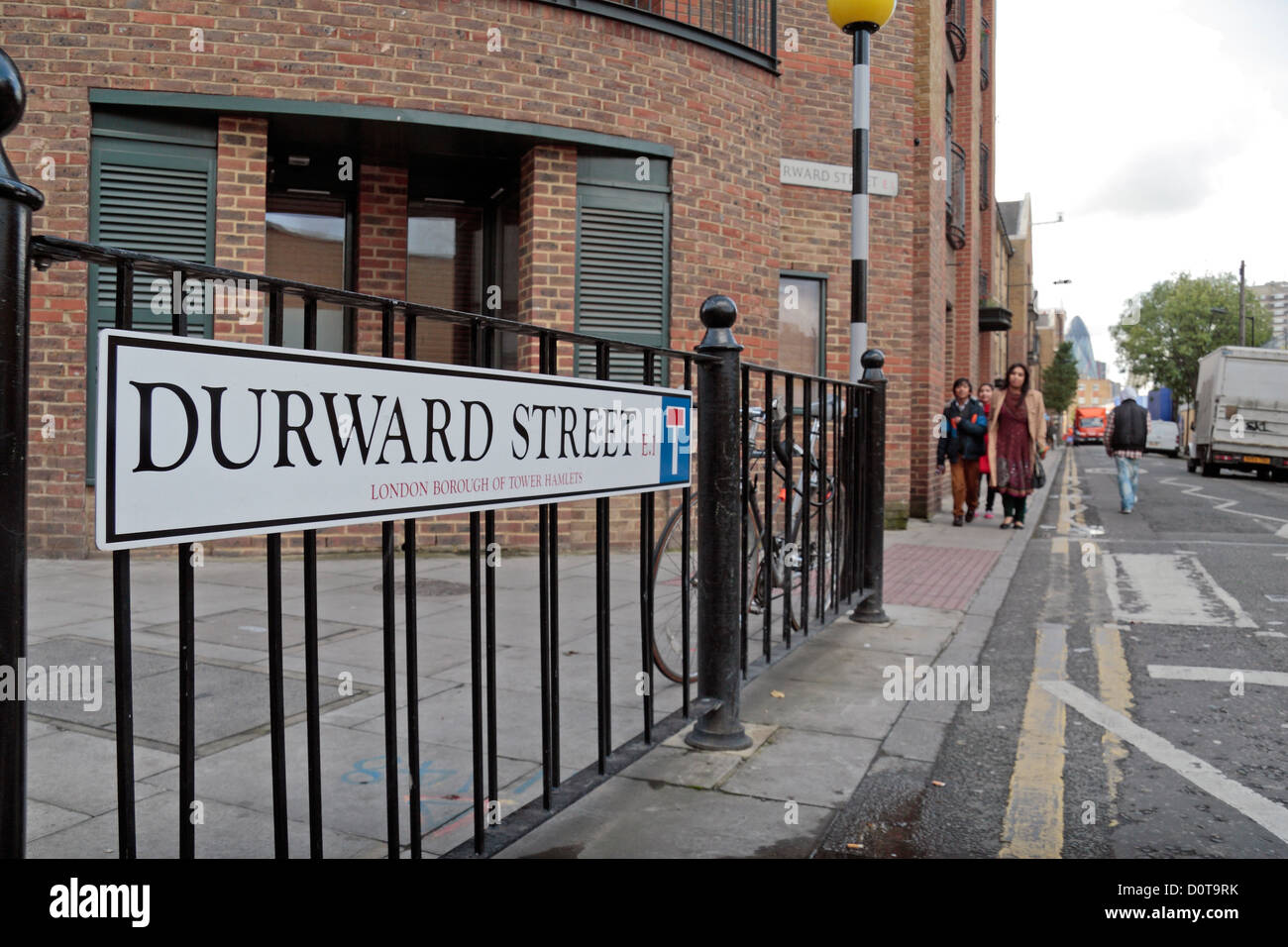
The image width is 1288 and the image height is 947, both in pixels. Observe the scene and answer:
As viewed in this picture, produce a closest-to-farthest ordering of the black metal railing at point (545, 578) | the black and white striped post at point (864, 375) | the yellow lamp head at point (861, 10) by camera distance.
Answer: the black metal railing at point (545, 578) < the black and white striped post at point (864, 375) < the yellow lamp head at point (861, 10)

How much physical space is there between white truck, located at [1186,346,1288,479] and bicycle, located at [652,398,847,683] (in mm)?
21446

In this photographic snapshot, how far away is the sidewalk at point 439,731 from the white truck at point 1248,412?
2024 centimetres

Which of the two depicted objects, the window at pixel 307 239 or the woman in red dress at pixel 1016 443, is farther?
the woman in red dress at pixel 1016 443

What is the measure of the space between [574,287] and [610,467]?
19.5 ft

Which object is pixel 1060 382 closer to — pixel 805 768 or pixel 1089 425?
pixel 1089 425

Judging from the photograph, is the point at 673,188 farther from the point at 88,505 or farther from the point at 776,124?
the point at 88,505

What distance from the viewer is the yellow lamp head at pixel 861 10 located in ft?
20.0

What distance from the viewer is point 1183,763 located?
3.60m

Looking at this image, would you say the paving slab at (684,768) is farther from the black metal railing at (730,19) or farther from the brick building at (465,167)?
the black metal railing at (730,19)

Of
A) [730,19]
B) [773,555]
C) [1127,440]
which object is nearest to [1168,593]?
[773,555]

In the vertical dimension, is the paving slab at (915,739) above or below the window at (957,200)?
below

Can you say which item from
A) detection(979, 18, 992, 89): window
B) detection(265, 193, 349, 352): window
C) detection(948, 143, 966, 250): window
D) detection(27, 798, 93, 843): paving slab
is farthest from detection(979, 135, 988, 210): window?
detection(27, 798, 93, 843): paving slab

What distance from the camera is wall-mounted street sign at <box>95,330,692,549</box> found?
156 centimetres

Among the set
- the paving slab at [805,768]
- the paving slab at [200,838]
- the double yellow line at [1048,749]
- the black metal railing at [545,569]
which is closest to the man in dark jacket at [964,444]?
the double yellow line at [1048,749]
